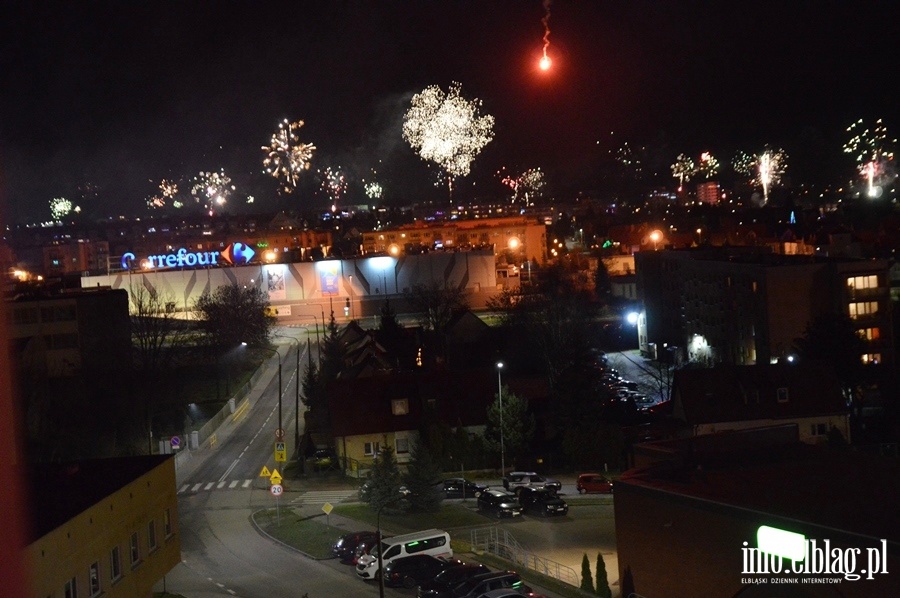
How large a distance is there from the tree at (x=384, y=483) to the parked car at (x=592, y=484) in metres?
3.12

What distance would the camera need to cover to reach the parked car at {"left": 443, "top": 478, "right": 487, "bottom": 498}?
1542cm

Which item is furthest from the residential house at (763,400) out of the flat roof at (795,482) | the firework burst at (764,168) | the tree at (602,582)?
the firework burst at (764,168)

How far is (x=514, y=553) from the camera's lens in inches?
466

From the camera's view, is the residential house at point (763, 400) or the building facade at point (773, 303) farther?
the building facade at point (773, 303)

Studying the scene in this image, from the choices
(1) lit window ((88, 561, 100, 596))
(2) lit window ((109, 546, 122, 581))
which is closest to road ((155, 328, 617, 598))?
(2) lit window ((109, 546, 122, 581))

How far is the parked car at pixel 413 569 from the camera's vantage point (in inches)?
423

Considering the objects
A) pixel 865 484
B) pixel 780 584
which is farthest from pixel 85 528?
pixel 865 484

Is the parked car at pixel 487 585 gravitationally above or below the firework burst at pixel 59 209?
below

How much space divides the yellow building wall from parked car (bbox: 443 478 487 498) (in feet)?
20.8

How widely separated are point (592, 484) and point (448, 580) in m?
5.85

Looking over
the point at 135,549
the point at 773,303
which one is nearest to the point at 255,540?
the point at 135,549

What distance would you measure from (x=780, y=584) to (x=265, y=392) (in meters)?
20.3

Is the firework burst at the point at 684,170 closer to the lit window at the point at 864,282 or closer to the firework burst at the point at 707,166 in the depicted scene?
the firework burst at the point at 707,166

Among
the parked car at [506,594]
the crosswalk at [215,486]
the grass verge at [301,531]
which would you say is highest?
the parked car at [506,594]
